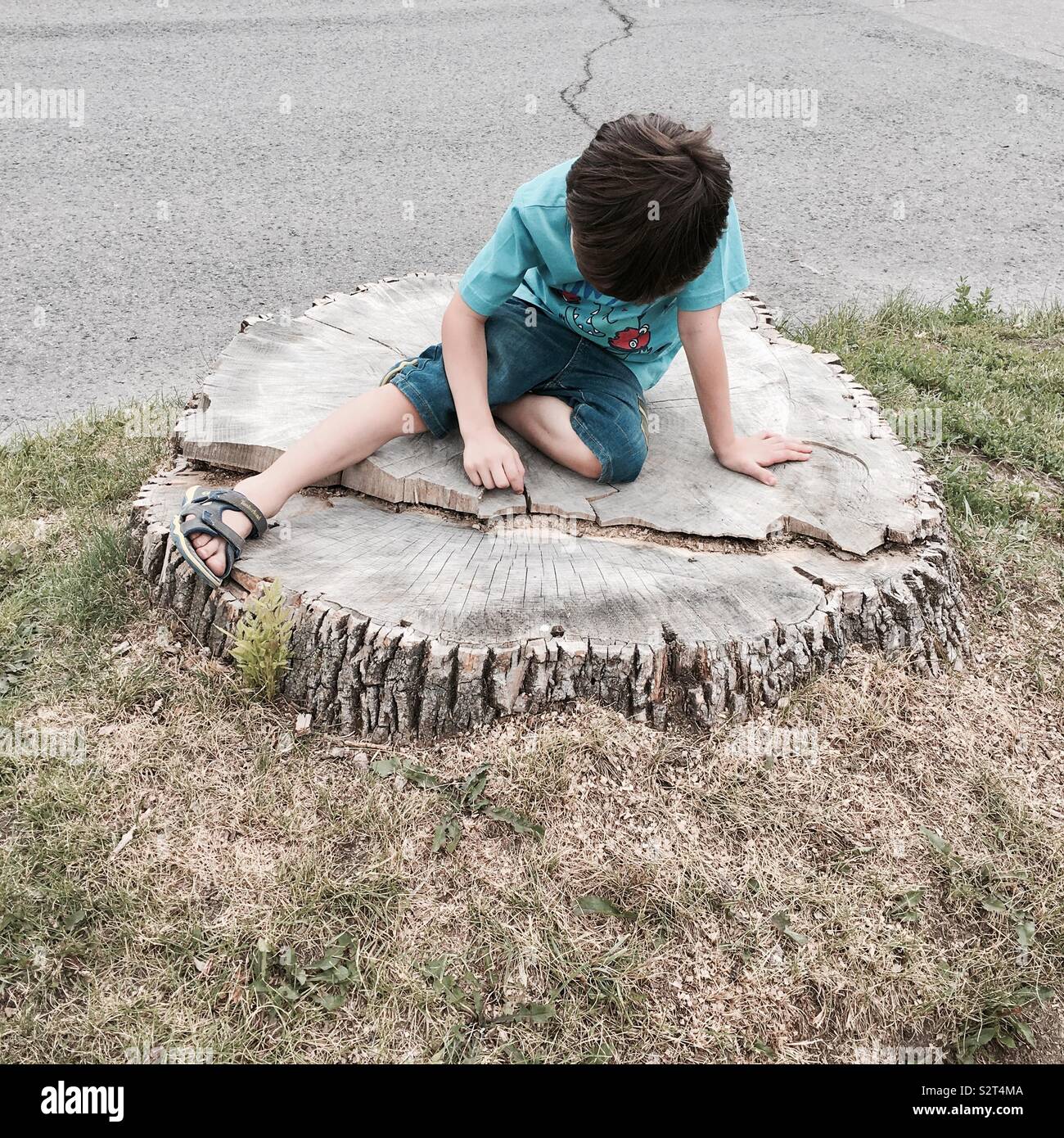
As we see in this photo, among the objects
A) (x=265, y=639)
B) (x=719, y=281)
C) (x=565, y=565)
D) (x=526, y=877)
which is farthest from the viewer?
(x=719, y=281)

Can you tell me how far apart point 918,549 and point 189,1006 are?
6.20 ft

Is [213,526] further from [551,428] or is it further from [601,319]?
[601,319]

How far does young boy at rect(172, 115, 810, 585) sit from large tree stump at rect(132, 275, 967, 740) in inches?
3.0

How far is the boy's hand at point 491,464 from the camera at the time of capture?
96.4 inches

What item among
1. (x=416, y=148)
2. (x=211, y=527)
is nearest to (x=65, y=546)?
(x=211, y=527)

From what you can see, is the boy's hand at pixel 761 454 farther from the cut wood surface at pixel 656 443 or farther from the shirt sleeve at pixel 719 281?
the shirt sleeve at pixel 719 281

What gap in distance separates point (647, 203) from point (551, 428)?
69 centimetres

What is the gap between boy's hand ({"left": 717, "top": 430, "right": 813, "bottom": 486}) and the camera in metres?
2.58

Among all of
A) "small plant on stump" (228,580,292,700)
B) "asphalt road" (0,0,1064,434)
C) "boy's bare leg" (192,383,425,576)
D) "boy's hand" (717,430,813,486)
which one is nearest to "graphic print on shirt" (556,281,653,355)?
"boy's hand" (717,430,813,486)

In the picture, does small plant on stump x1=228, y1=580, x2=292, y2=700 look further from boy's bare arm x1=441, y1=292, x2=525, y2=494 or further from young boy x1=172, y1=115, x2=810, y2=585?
boy's bare arm x1=441, y1=292, x2=525, y2=494

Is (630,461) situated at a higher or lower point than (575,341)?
lower

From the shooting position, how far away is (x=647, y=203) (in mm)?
2051

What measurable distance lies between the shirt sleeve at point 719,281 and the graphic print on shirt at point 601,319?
0.55 feet

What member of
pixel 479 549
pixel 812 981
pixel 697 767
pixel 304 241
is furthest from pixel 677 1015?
pixel 304 241
